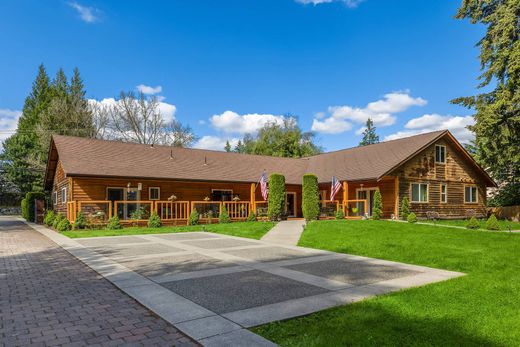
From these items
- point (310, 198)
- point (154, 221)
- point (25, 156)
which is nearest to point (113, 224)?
point (154, 221)

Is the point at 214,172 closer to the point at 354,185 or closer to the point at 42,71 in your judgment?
the point at 354,185

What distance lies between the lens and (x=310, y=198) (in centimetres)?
2022

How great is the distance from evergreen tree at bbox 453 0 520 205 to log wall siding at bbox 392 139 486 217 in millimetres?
2396

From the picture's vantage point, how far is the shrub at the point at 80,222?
17.2m

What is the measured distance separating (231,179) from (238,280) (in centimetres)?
1689

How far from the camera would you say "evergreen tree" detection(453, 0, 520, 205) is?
767 inches

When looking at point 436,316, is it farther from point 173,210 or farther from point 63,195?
point 63,195

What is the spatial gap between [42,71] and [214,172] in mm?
47368

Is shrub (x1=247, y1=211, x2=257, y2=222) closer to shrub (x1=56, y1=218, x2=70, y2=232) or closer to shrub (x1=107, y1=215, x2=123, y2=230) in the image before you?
shrub (x1=107, y1=215, x2=123, y2=230)

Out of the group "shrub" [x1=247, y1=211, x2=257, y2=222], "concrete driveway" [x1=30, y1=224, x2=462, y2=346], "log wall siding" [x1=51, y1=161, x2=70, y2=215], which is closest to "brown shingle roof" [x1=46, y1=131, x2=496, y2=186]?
"log wall siding" [x1=51, y1=161, x2=70, y2=215]

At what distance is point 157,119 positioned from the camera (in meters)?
44.5

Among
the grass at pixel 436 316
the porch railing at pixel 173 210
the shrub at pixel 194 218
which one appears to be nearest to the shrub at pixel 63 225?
the porch railing at pixel 173 210

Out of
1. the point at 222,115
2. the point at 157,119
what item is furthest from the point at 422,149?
the point at 222,115

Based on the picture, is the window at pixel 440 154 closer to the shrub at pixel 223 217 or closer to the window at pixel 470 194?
the window at pixel 470 194
